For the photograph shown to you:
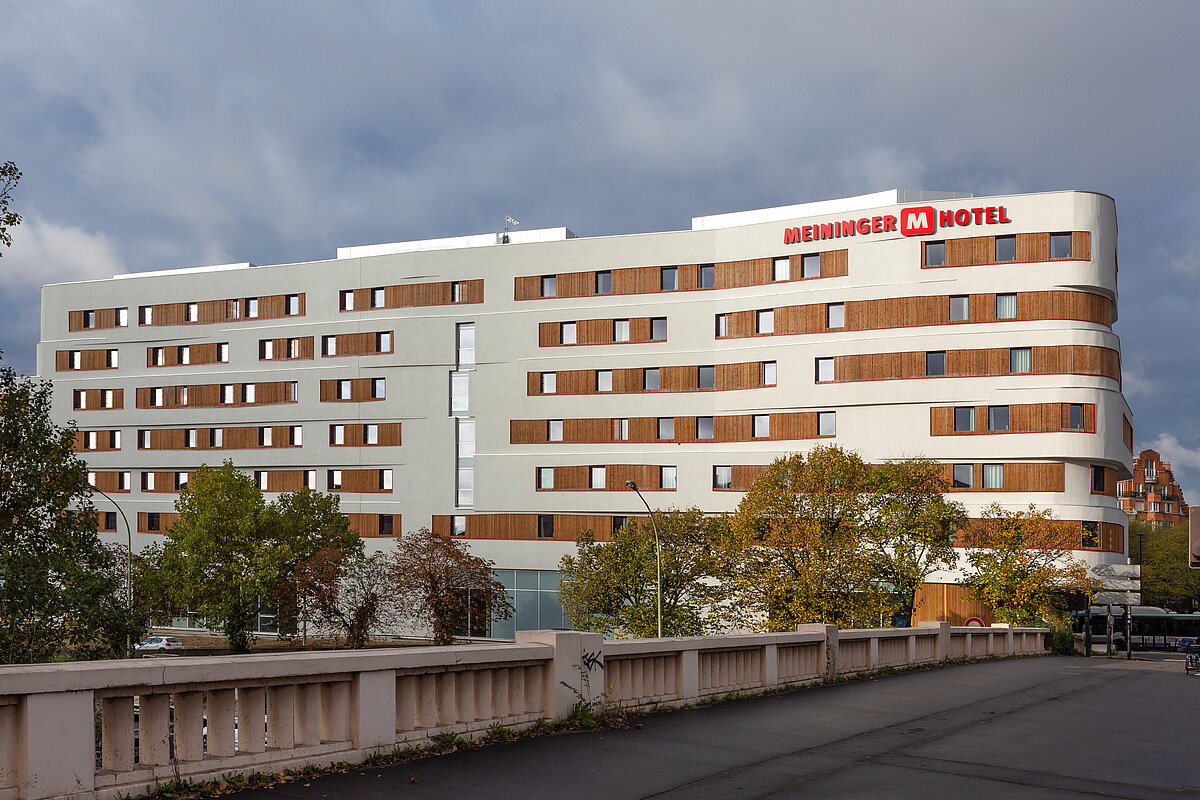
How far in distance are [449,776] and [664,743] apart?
2861mm

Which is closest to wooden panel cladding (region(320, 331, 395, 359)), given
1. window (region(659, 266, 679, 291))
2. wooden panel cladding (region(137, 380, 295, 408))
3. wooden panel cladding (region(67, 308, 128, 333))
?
wooden panel cladding (region(137, 380, 295, 408))

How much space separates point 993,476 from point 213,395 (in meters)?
52.9

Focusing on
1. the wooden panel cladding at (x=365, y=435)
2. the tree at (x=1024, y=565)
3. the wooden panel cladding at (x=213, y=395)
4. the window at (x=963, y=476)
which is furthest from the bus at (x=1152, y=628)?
the wooden panel cladding at (x=213, y=395)

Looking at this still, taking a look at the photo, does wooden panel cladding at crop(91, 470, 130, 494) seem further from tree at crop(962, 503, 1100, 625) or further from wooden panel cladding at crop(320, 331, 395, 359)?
tree at crop(962, 503, 1100, 625)

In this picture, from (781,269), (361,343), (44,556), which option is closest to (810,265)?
(781,269)

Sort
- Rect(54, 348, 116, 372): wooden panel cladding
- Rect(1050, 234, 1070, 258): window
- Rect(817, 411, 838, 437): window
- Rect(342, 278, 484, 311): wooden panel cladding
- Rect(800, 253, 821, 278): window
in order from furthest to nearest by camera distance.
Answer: Rect(54, 348, 116, 372): wooden panel cladding
Rect(342, 278, 484, 311): wooden panel cladding
Rect(800, 253, 821, 278): window
Rect(817, 411, 838, 437): window
Rect(1050, 234, 1070, 258): window

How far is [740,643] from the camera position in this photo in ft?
48.5

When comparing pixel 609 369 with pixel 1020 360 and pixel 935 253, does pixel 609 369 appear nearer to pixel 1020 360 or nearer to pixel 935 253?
pixel 935 253

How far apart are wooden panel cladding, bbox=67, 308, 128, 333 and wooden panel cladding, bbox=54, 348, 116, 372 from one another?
1736mm

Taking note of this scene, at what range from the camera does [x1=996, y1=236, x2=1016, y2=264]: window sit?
55.7 metres

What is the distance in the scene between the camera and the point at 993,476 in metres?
54.8

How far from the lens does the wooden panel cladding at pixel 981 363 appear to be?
178ft

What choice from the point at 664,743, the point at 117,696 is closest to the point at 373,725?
the point at 117,696

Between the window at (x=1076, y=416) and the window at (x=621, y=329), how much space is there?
84.2ft
